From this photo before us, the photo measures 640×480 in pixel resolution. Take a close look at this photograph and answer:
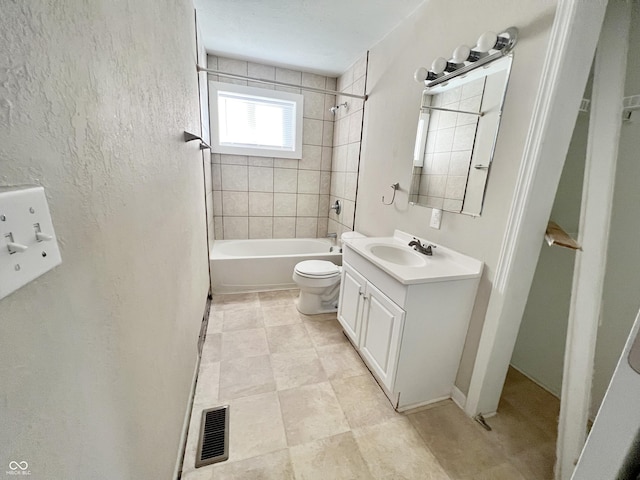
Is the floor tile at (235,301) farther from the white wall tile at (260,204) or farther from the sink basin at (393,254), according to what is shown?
the sink basin at (393,254)

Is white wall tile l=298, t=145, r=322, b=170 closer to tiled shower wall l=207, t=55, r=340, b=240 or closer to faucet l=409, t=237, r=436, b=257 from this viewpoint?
tiled shower wall l=207, t=55, r=340, b=240

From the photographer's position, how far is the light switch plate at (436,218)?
5.48 feet

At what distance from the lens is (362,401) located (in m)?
1.57

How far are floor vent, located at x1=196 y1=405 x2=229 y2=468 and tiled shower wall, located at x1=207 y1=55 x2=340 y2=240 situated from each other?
7.31ft

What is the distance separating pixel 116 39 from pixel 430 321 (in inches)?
65.5

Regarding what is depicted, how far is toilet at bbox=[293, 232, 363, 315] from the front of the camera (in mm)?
2334

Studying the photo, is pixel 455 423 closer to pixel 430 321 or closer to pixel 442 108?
pixel 430 321

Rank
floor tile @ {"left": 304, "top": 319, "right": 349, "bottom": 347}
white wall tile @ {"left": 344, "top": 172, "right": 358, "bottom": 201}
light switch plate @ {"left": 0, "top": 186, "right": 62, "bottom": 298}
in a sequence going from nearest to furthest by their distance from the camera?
1. light switch plate @ {"left": 0, "top": 186, "right": 62, "bottom": 298}
2. floor tile @ {"left": 304, "top": 319, "right": 349, "bottom": 347}
3. white wall tile @ {"left": 344, "top": 172, "right": 358, "bottom": 201}

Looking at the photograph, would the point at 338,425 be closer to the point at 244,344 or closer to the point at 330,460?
the point at 330,460

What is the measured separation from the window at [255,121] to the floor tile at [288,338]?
2071mm

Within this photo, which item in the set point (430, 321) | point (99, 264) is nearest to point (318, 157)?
point (430, 321)

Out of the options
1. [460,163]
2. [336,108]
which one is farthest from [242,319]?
[336,108]

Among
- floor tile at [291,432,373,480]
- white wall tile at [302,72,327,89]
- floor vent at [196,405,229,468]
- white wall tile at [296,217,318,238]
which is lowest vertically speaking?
floor vent at [196,405,229,468]

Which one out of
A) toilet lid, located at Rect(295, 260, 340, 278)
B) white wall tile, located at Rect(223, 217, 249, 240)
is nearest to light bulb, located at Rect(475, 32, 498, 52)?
toilet lid, located at Rect(295, 260, 340, 278)
